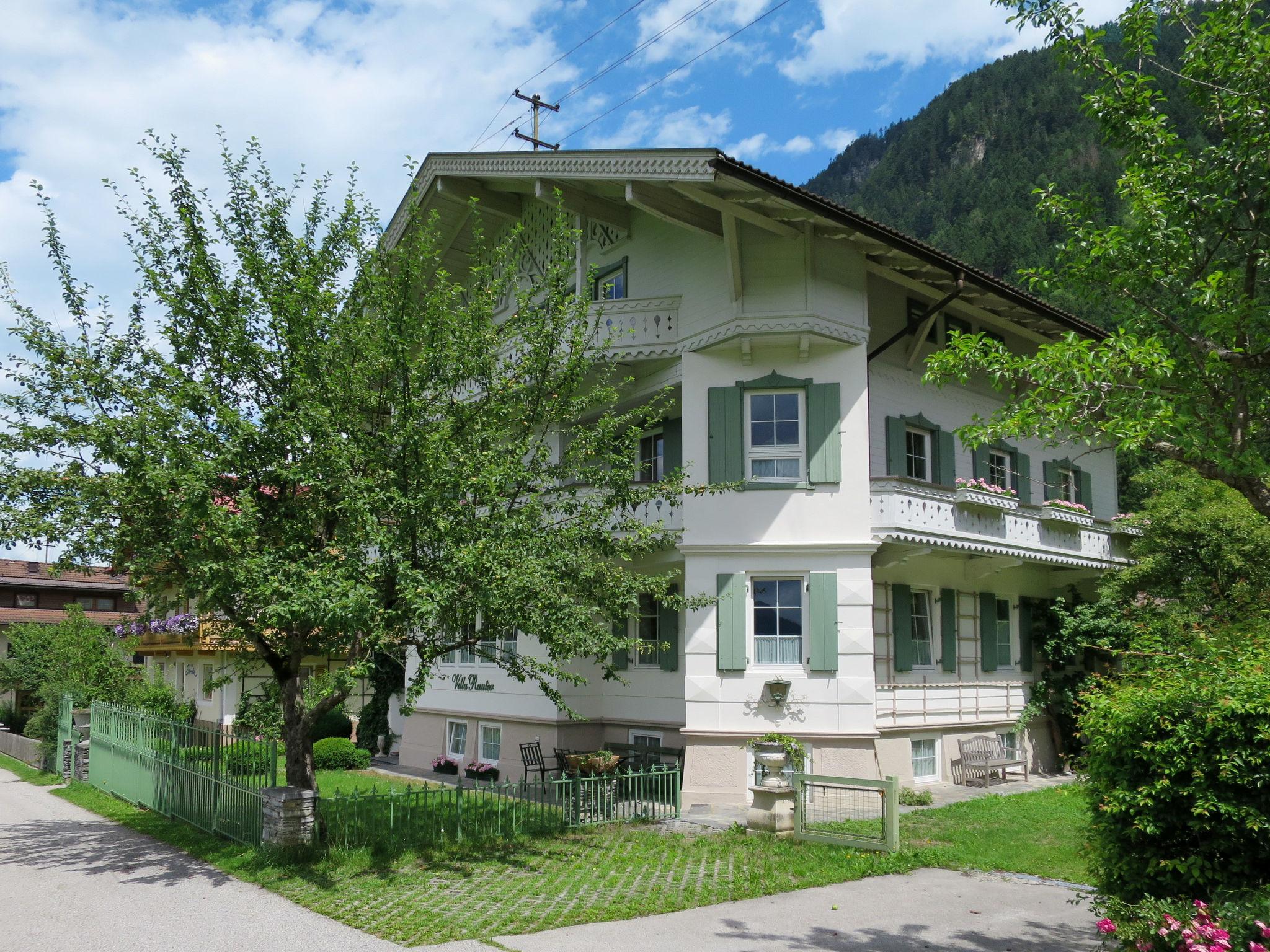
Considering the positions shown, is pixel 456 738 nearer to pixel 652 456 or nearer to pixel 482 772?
pixel 482 772

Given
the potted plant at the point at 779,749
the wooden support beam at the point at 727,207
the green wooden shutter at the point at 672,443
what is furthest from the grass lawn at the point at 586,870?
the wooden support beam at the point at 727,207

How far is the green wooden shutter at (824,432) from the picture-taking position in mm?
17391

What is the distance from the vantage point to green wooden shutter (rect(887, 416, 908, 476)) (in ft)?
62.5

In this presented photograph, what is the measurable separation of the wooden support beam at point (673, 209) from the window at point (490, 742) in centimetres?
1106

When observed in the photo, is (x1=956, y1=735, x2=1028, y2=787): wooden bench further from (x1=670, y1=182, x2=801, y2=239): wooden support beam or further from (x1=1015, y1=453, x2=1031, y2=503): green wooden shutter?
(x1=670, y1=182, x2=801, y2=239): wooden support beam

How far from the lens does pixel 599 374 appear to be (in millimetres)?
19734

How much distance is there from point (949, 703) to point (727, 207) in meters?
10.5

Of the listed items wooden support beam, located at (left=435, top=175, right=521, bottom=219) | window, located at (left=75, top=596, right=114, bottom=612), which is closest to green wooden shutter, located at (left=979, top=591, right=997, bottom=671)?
wooden support beam, located at (left=435, top=175, right=521, bottom=219)

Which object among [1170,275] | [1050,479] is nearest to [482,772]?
Answer: [1050,479]

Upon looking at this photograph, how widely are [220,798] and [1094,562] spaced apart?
1819 centimetres

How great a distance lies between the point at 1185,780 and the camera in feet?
21.2

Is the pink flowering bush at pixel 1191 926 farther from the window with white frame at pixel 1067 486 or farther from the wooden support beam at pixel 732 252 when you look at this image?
the window with white frame at pixel 1067 486

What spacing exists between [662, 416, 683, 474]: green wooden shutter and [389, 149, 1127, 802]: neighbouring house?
5 cm

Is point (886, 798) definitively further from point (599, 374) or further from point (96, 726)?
point (96, 726)
